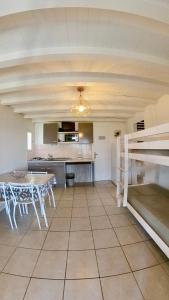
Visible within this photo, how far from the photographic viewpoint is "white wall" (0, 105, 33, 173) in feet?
13.1

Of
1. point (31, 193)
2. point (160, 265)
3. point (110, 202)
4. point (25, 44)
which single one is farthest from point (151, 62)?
point (110, 202)

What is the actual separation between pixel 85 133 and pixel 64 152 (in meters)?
1.10

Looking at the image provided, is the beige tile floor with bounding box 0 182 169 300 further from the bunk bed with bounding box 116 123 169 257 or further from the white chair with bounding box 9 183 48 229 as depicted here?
the white chair with bounding box 9 183 48 229

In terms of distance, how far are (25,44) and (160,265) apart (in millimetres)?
2804

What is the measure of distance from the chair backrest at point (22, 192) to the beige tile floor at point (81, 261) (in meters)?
0.43

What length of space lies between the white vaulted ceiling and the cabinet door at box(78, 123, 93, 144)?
307 cm

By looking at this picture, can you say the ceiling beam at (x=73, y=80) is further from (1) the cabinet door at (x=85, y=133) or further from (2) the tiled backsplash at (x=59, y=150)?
(2) the tiled backsplash at (x=59, y=150)

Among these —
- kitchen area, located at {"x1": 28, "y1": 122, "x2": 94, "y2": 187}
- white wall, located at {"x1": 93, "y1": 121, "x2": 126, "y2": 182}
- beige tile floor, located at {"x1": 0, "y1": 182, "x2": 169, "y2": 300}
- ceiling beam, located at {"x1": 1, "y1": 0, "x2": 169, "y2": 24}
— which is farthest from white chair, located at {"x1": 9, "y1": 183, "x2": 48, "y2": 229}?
white wall, located at {"x1": 93, "y1": 121, "x2": 126, "y2": 182}

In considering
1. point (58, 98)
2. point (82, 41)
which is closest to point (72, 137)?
point (58, 98)

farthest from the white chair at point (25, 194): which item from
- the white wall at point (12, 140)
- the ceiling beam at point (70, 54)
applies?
the ceiling beam at point (70, 54)

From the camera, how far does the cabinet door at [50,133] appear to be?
5.83 m

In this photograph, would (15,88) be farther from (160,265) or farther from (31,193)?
(160,265)

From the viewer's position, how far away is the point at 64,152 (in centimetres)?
628

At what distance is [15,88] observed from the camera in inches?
113
